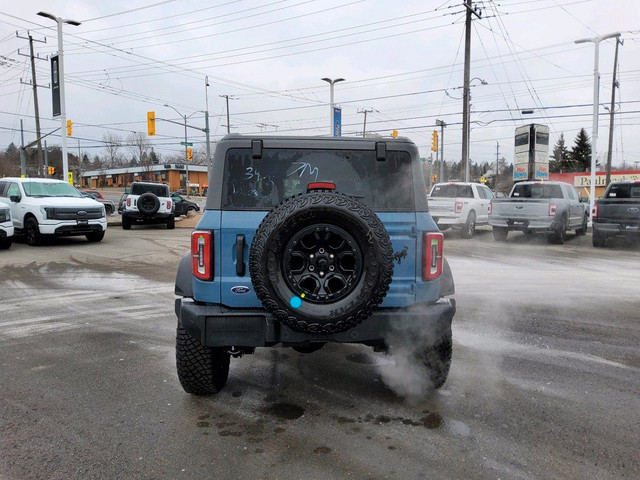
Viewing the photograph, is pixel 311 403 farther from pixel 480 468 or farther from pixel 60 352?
pixel 60 352

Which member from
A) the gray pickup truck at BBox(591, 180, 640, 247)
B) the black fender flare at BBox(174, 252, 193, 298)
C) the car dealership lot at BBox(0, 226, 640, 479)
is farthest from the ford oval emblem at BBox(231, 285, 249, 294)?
the gray pickup truck at BBox(591, 180, 640, 247)

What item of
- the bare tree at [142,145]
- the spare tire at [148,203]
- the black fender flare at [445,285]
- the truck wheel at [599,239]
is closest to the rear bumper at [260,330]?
the black fender flare at [445,285]

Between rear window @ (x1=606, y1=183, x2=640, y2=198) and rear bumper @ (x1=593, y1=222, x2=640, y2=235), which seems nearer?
rear bumper @ (x1=593, y1=222, x2=640, y2=235)

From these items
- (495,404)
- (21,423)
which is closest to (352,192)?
(495,404)

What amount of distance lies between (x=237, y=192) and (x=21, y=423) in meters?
2.21

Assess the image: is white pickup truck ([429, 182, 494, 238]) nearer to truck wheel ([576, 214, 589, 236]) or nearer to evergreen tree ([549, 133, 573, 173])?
truck wheel ([576, 214, 589, 236])

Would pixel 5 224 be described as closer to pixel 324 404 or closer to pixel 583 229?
pixel 324 404

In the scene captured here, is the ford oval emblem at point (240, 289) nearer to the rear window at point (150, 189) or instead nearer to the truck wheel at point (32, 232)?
the truck wheel at point (32, 232)

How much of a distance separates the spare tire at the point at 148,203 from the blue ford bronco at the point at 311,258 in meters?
17.0

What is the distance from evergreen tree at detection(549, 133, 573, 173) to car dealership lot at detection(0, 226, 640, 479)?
286 ft

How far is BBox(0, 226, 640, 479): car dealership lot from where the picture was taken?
9.74 feet

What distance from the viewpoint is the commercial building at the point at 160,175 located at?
85.1m

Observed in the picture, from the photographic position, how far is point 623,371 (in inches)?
178

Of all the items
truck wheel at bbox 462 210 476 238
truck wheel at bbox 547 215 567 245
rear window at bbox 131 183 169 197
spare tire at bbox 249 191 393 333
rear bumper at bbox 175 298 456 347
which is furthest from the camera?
rear window at bbox 131 183 169 197
